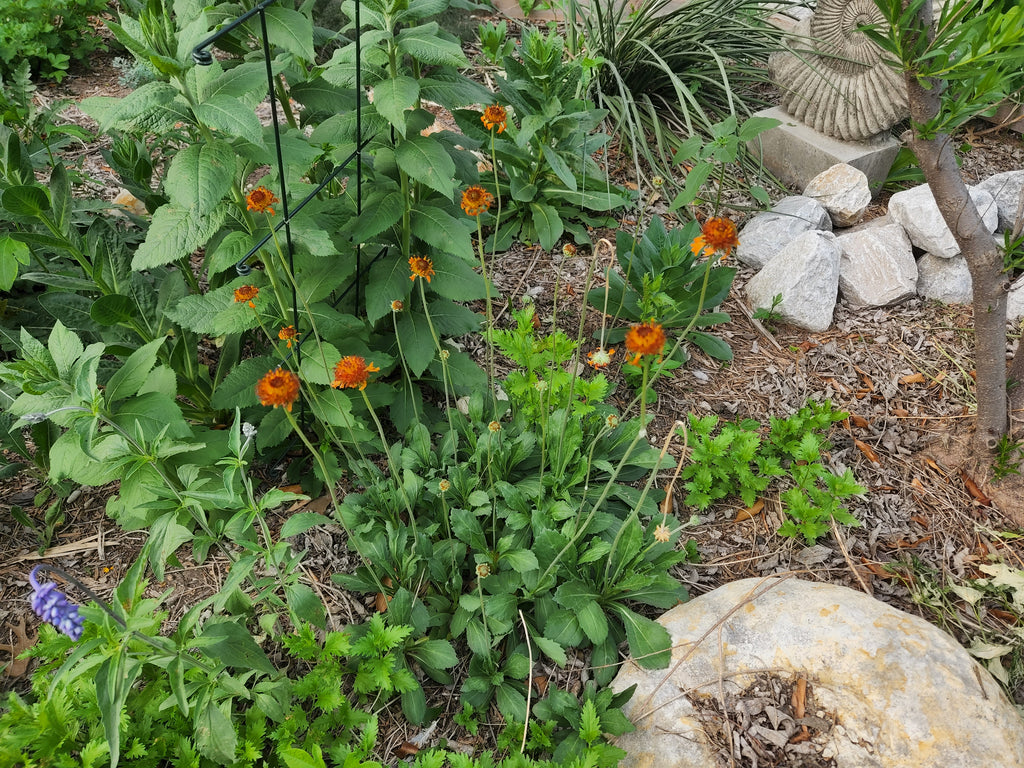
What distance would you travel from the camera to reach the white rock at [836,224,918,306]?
9.93 feet

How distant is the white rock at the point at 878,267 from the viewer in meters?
3.03

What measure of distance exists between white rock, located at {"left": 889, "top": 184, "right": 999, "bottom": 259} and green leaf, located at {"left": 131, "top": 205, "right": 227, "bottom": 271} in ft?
9.84

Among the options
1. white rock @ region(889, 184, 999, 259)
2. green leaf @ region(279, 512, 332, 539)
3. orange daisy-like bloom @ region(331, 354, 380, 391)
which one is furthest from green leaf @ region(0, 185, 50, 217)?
white rock @ region(889, 184, 999, 259)

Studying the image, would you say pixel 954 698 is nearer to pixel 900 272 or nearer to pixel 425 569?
pixel 425 569

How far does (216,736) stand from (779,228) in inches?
122

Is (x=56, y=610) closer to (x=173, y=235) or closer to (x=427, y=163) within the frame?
(x=173, y=235)

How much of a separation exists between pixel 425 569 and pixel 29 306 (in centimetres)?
179

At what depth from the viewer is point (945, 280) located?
305cm

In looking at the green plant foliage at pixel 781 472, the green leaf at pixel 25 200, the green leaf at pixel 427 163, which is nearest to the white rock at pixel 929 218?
the green plant foliage at pixel 781 472

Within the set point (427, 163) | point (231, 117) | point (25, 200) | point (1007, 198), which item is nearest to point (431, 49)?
point (427, 163)

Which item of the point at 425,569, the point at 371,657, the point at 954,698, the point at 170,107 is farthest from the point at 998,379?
the point at 170,107

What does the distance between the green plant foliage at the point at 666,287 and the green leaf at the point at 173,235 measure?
5.08 feet

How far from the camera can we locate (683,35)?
3.88 m

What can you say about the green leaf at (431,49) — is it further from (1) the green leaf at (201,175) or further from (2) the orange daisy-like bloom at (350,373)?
(2) the orange daisy-like bloom at (350,373)
